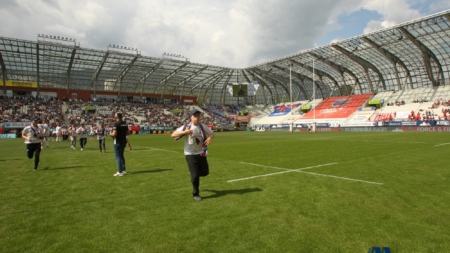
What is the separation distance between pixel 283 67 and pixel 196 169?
59787 mm

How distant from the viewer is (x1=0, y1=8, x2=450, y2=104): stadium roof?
1746 inches

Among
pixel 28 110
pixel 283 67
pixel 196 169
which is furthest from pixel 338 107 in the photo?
pixel 28 110

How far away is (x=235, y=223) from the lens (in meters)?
4.43

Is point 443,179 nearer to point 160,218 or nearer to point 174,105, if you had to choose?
point 160,218

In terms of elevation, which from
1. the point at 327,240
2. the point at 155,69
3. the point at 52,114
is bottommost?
the point at 327,240

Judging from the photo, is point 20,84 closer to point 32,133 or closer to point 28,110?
point 28,110

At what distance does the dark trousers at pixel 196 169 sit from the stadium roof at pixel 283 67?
4278 cm

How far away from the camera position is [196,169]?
602cm

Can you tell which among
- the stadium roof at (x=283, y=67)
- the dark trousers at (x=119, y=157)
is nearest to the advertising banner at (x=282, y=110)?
the stadium roof at (x=283, y=67)

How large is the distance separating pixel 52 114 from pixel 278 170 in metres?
58.8

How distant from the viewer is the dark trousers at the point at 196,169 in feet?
19.7

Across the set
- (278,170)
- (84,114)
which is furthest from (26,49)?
(278,170)

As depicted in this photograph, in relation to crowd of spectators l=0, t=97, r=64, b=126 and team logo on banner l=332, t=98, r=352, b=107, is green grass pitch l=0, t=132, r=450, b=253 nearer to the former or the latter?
crowd of spectators l=0, t=97, r=64, b=126

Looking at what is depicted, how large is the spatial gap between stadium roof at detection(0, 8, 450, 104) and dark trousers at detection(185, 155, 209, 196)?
42785 millimetres
